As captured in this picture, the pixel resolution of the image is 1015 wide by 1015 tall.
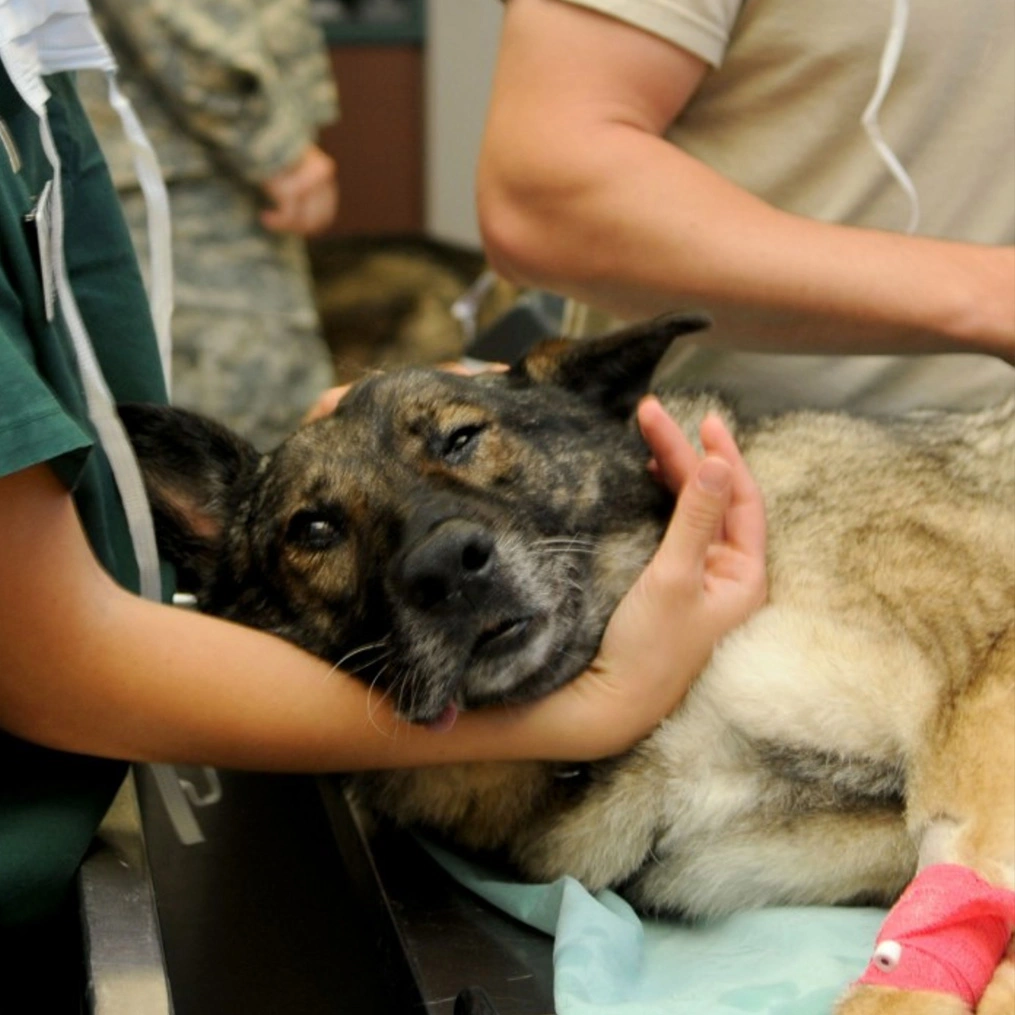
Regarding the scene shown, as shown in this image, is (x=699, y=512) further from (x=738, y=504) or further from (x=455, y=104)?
(x=455, y=104)

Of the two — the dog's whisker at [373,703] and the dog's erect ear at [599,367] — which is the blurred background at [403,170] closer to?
the dog's erect ear at [599,367]

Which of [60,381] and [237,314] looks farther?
[237,314]

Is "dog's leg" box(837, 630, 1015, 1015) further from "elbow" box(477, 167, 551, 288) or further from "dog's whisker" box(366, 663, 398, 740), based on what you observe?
"elbow" box(477, 167, 551, 288)

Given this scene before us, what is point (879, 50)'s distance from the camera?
162cm

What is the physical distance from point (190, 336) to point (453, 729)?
2217 mm

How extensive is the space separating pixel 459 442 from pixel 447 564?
29cm

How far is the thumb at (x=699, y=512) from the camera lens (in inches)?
54.6

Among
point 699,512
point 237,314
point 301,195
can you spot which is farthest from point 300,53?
point 699,512

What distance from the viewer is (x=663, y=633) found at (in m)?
1.40

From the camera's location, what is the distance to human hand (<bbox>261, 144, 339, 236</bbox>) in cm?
336

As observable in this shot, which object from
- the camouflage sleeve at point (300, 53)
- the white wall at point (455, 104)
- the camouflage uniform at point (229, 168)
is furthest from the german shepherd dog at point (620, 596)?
the white wall at point (455, 104)

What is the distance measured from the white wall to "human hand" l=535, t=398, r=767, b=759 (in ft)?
15.5

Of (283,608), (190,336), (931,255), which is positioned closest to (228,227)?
(190,336)

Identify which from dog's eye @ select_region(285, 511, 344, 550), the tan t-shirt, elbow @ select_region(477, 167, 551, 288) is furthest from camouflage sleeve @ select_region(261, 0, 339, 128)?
dog's eye @ select_region(285, 511, 344, 550)
